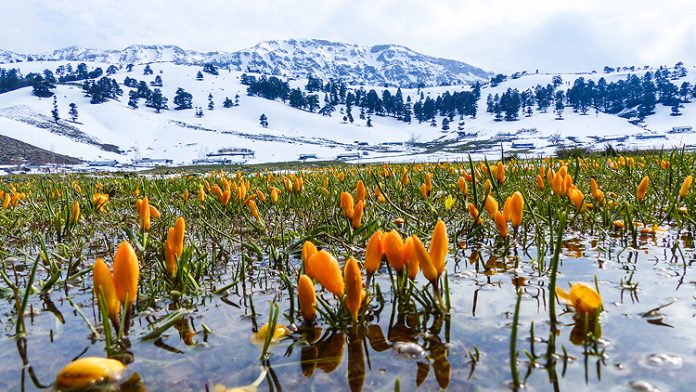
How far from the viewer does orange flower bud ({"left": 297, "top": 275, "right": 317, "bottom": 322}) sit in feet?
5.09

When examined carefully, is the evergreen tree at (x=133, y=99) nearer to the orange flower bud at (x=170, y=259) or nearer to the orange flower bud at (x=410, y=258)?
the orange flower bud at (x=170, y=259)

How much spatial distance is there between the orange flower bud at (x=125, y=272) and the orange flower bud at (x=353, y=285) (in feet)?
2.13

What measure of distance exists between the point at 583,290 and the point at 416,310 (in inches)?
22.4

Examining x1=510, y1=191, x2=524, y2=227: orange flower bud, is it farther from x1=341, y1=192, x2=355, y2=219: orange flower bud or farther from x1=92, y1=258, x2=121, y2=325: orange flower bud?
x1=92, y1=258, x2=121, y2=325: orange flower bud

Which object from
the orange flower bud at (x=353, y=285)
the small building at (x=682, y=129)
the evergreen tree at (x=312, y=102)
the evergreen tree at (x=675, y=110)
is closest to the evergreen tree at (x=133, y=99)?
the evergreen tree at (x=312, y=102)

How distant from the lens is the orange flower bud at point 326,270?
1566mm

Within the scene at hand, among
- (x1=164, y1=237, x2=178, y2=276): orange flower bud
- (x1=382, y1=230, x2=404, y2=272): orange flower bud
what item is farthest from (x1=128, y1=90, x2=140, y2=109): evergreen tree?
(x1=382, y1=230, x2=404, y2=272): orange flower bud

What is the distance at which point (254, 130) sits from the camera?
143 m

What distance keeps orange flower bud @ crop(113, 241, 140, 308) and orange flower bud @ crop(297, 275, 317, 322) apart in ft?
1.66

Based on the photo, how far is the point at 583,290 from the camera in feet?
4.90

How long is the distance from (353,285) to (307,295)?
164mm

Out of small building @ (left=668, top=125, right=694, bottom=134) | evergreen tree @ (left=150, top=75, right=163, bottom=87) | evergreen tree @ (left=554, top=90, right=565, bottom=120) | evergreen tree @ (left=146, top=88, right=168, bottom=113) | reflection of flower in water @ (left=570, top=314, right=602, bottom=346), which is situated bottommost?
small building @ (left=668, top=125, right=694, bottom=134)

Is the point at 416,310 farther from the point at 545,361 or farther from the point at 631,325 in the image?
the point at 631,325

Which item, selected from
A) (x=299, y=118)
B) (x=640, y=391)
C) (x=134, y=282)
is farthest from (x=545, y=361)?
(x=299, y=118)
